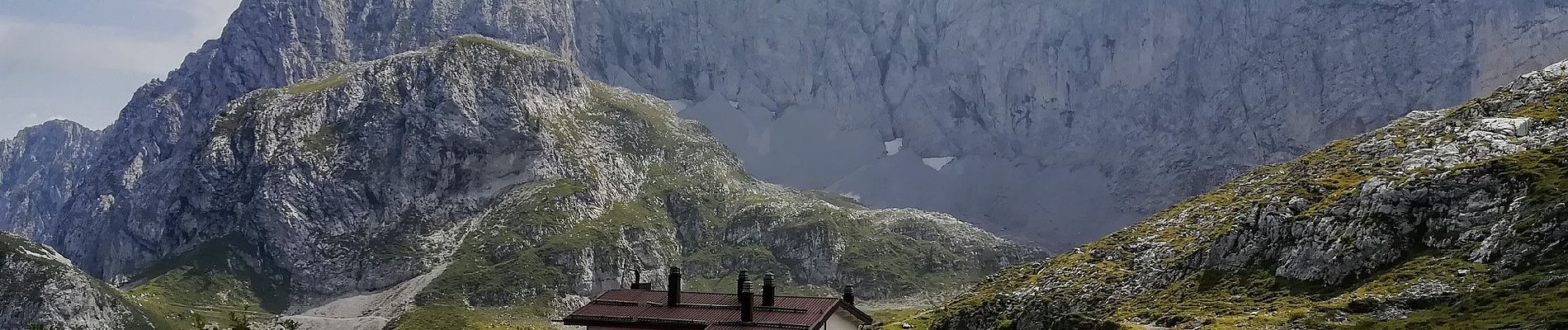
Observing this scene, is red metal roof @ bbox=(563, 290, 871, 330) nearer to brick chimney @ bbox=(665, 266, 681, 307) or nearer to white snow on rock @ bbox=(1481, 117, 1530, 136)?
brick chimney @ bbox=(665, 266, 681, 307)

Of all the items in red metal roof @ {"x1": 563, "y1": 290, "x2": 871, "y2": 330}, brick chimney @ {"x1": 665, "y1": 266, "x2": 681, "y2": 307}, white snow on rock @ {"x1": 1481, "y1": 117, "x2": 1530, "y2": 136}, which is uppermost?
white snow on rock @ {"x1": 1481, "y1": 117, "x2": 1530, "y2": 136}

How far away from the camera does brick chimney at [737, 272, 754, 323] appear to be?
67625 mm

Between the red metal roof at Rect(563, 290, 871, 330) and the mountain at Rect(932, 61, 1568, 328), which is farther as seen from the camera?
the red metal roof at Rect(563, 290, 871, 330)

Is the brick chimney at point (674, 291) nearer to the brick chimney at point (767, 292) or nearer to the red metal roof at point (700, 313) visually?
the red metal roof at point (700, 313)

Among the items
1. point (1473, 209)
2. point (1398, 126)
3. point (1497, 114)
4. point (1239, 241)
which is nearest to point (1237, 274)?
point (1239, 241)

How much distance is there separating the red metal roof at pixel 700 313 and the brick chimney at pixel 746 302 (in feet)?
1.44

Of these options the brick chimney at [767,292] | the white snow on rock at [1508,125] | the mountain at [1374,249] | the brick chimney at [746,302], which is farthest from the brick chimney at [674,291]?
the white snow on rock at [1508,125]

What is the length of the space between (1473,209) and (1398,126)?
4041cm

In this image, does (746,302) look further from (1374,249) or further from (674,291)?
(1374,249)

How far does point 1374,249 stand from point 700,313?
1547 inches

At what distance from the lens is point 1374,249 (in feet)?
223

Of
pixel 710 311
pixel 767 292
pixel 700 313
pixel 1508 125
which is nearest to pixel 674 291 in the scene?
pixel 700 313

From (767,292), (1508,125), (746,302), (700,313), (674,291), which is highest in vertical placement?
(1508,125)

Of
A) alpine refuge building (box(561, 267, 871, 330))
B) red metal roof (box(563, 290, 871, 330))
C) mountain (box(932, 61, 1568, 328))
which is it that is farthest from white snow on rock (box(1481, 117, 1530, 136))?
red metal roof (box(563, 290, 871, 330))
